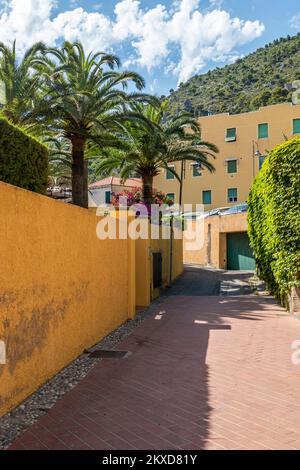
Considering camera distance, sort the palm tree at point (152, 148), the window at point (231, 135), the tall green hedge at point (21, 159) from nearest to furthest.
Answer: the tall green hedge at point (21, 159) < the palm tree at point (152, 148) < the window at point (231, 135)

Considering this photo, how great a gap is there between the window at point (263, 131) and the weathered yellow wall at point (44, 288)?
1449 inches

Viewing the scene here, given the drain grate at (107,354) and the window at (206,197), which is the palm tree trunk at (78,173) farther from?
the window at (206,197)

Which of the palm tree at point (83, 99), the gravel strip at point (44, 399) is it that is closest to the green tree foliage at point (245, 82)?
the palm tree at point (83, 99)

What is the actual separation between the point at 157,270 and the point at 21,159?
10.1m

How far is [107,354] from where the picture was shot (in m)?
8.09

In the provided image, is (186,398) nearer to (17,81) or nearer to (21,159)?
(21,159)

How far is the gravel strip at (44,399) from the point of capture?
15.3 feet

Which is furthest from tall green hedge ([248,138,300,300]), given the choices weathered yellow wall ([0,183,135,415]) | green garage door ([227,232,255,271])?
green garage door ([227,232,255,271])

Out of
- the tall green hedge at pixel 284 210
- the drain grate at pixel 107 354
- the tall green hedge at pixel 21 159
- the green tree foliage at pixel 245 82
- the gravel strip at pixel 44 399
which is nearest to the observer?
the gravel strip at pixel 44 399

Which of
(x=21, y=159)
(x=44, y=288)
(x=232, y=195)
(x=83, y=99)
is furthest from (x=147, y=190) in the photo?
(x=232, y=195)

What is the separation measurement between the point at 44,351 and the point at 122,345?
285cm

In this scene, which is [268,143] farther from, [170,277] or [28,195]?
[28,195]

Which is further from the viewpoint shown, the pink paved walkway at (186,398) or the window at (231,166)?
the window at (231,166)

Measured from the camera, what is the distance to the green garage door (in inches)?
1186
